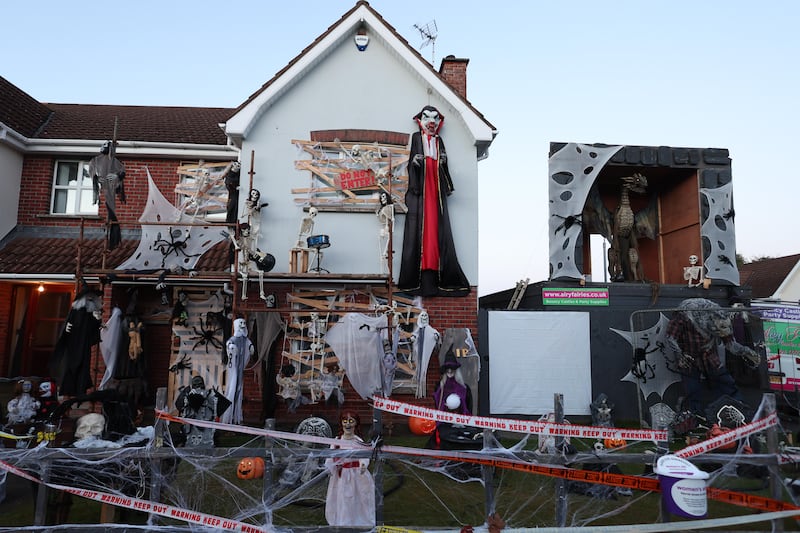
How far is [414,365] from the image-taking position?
32.7 feet

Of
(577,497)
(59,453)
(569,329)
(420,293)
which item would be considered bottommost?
(577,497)

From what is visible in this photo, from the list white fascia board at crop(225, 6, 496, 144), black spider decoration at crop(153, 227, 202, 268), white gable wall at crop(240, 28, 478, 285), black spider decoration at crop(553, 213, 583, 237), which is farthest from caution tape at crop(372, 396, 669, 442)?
white fascia board at crop(225, 6, 496, 144)

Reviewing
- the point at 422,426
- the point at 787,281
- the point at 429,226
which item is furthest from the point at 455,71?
the point at 787,281

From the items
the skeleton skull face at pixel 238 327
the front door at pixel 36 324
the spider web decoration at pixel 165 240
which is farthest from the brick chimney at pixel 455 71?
the front door at pixel 36 324

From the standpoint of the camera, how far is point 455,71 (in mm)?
11547

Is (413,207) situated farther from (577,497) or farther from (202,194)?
(577,497)

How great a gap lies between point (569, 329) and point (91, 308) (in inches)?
352

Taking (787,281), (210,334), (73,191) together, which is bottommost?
(210,334)

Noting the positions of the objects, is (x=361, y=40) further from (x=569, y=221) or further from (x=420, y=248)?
(x=569, y=221)

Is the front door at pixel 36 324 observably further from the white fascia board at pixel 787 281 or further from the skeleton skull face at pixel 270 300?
the white fascia board at pixel 787 281

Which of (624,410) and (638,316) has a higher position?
(638,316)

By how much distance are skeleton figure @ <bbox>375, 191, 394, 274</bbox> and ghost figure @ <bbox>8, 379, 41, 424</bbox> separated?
6404 mm

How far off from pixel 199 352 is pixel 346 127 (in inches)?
225

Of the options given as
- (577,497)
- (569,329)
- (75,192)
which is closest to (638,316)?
(569,329)
